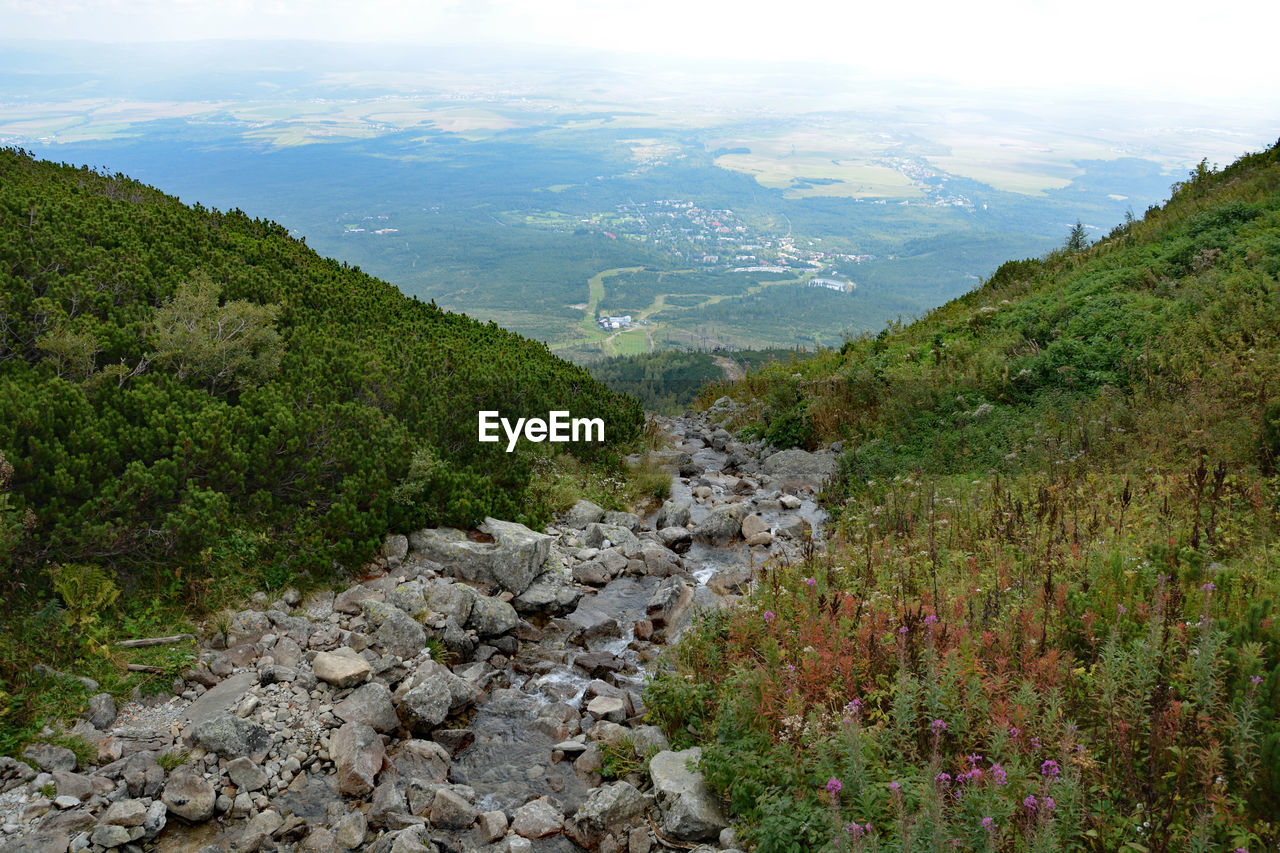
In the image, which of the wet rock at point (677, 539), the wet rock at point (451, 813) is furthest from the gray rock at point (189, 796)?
the wet rock at point (677, 539)

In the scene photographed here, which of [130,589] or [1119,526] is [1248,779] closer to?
[1119,526]

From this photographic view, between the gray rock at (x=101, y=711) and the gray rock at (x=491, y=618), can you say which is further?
the gray rock at (x=491, y=618)

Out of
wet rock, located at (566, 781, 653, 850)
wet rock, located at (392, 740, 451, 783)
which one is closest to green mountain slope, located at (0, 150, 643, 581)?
wet rock, located at (392, 740, 451, 783)

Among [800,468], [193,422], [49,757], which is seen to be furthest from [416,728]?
[800,468]

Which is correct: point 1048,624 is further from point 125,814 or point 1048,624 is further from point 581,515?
point 581,515

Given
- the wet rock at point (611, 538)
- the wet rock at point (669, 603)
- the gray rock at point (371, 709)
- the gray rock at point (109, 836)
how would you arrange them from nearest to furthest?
1. the gray rock at point (109, 836)
2. the gray rock at point (371, 709)
3. the wet rock at point (669, 603)
4. the wet rock at point (611, 538)

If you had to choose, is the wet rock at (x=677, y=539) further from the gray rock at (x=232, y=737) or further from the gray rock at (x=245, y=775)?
the gray rock at (x=245, y=775)

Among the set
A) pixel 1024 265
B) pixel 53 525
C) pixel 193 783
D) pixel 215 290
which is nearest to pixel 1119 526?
pixel 193 783
